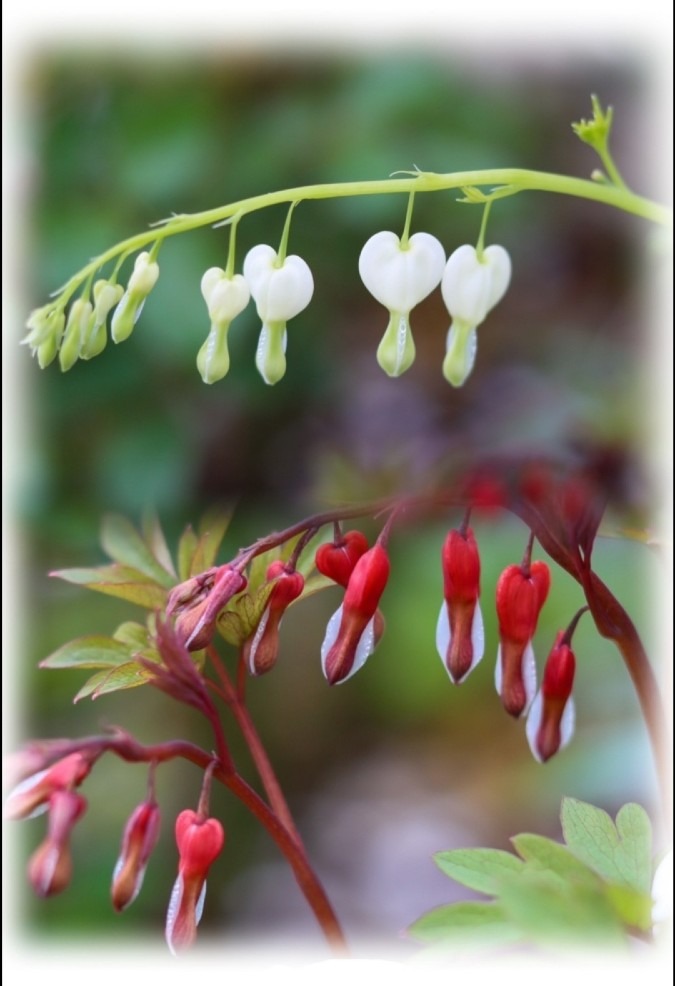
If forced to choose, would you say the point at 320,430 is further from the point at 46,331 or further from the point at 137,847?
the point at 137,847

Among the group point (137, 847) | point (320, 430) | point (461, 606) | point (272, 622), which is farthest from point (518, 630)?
point (320, 430)

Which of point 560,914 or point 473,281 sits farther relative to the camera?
point 473,281

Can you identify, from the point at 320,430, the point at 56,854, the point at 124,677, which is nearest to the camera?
the point at 56,854

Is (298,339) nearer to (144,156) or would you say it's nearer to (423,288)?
(144,156)

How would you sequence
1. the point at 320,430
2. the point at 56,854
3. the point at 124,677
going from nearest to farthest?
1. the point at 56,854
2. the point at 124,677
3. the point at 320,430

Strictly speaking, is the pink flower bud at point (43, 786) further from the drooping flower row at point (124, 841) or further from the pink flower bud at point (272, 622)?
the pink flower bud at point (272, 622)

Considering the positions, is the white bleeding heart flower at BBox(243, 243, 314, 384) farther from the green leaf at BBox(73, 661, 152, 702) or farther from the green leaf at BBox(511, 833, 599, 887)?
the green leaf at BBox(511, 833, 599, 887)

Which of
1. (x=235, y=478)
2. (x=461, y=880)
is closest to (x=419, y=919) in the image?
(x=461, y=880)

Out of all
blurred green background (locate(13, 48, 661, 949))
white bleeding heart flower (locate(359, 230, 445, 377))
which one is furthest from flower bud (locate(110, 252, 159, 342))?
blurred green background (locate(13, 48, 661, 949))
